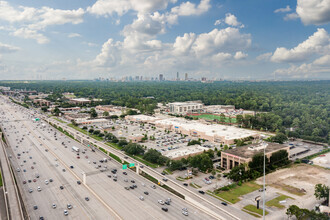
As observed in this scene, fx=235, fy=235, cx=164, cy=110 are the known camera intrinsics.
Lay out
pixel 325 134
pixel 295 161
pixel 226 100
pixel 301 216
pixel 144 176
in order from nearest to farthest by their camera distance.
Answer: pixel 301 216 < pixel 144 176 < pixel 295 161 < pixel 325 134 < pixel 226 100

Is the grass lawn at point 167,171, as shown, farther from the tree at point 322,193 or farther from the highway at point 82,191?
the tree at point 322,193

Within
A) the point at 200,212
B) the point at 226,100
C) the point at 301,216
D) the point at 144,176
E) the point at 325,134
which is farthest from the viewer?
the point at 226,100

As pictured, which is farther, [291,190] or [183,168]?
[183,168]

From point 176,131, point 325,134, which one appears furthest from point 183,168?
point 325,134

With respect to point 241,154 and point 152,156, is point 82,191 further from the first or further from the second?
point 241,154

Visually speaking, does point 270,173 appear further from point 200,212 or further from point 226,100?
point 226,100

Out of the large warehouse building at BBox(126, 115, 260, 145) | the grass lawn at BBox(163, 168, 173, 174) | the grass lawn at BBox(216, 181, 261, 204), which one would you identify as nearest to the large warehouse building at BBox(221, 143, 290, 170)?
the grass lawn at BBox(216, 181, 261, 204)

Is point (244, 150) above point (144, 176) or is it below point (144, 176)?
above
